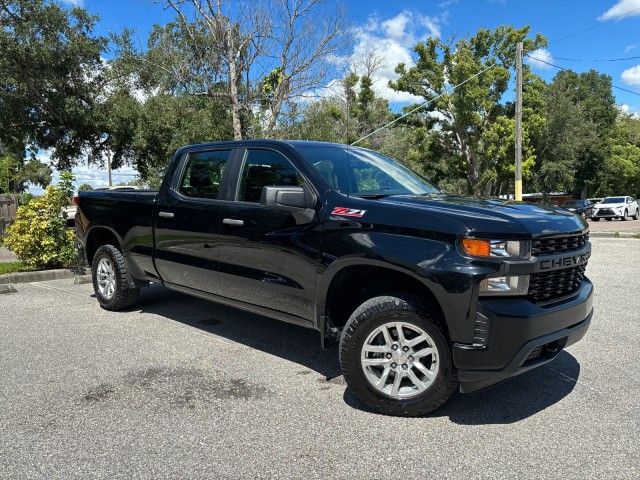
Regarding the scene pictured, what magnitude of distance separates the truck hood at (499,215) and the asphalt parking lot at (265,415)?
125 cm

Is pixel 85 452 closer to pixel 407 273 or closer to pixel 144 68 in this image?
pixel 407 273

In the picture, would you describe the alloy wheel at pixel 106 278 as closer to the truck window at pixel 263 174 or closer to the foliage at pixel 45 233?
the truck window at pixel 263 174

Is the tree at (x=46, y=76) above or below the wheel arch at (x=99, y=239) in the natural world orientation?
above

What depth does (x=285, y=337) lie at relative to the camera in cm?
545

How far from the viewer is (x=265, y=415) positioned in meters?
3.62

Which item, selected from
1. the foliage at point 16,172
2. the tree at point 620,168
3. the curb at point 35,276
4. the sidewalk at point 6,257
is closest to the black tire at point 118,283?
the curb at point 35,276

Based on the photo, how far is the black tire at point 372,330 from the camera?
3457 mm

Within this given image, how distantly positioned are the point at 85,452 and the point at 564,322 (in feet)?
9.92

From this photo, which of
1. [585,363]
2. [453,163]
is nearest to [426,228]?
[585,363]

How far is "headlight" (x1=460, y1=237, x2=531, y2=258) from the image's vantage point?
3.25m

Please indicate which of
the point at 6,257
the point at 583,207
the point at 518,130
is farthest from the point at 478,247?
the point at 583,207

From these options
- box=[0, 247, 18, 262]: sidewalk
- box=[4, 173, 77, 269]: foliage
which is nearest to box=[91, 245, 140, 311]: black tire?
box=[4, 173, 77, 269]: foliage

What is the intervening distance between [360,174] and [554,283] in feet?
5.71

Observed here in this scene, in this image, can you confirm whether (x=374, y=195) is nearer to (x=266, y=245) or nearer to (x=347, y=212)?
(x=347, y=212)
